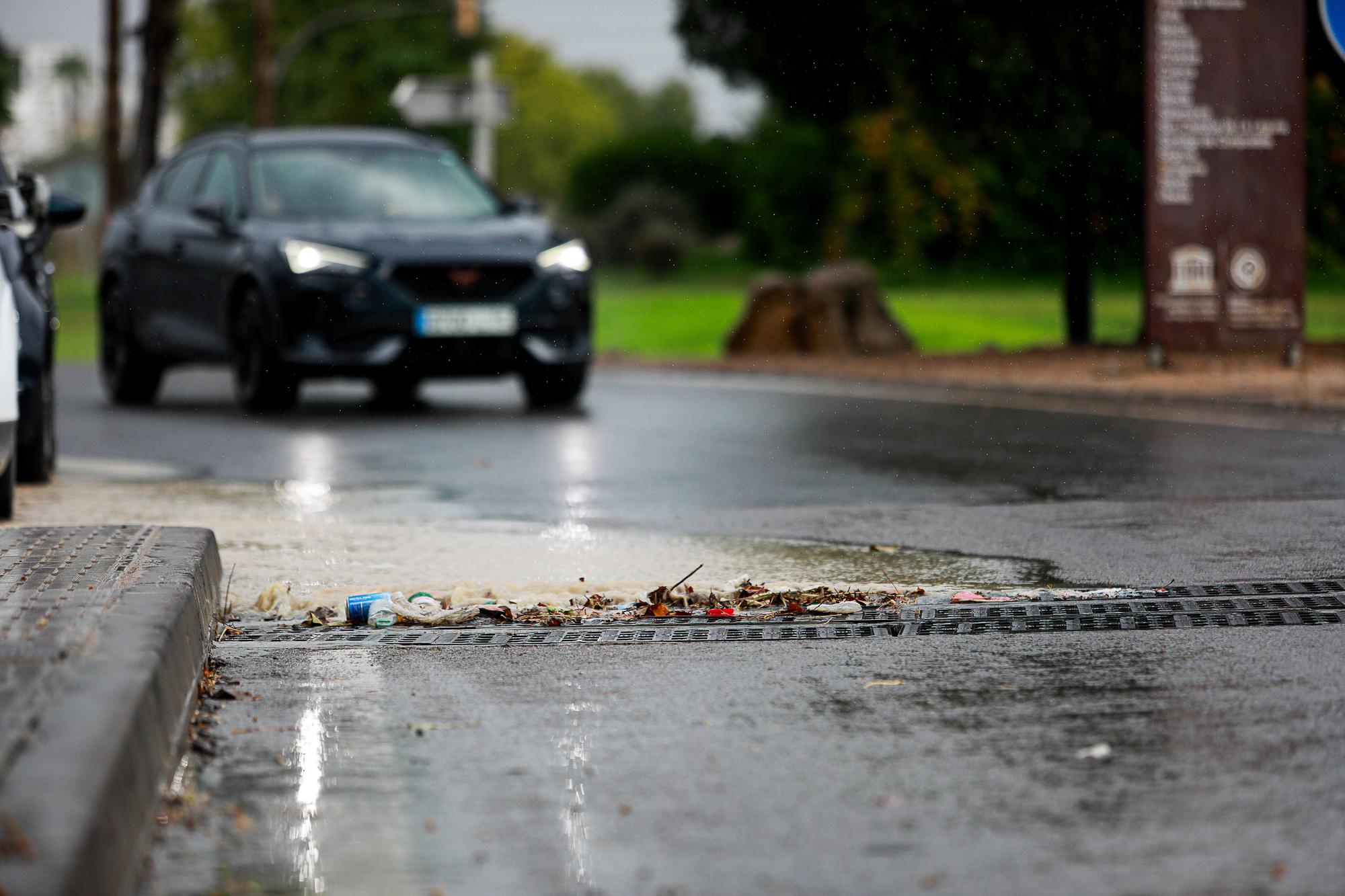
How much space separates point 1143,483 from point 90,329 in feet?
85.8

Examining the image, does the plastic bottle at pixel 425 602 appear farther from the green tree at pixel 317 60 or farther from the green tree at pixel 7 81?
the green tree at pixel 317 60

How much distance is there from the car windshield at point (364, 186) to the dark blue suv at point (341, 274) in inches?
0.4

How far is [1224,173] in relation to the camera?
1725 cm

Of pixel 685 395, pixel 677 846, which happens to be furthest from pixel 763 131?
pixel 677 846

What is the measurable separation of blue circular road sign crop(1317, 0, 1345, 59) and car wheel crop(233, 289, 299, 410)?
638cm

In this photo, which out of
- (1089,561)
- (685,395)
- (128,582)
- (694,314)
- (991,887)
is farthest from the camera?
(694,314)

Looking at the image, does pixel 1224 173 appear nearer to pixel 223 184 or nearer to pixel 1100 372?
pixel 1100 372

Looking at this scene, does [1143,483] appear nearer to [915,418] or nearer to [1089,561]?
[1089,561]

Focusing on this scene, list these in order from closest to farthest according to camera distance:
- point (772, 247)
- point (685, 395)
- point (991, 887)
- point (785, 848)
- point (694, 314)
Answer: point (991, 887)
point (785, 848)
point (685, 395)
point (694, 314)
point (772, 247)

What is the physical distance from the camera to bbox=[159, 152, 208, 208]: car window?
15.8 meters

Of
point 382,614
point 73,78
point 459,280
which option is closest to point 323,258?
point 459,280

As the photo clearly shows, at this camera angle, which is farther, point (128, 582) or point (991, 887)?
point (128, 582)

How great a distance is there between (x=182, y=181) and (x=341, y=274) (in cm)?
267

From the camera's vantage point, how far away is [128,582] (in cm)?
566
